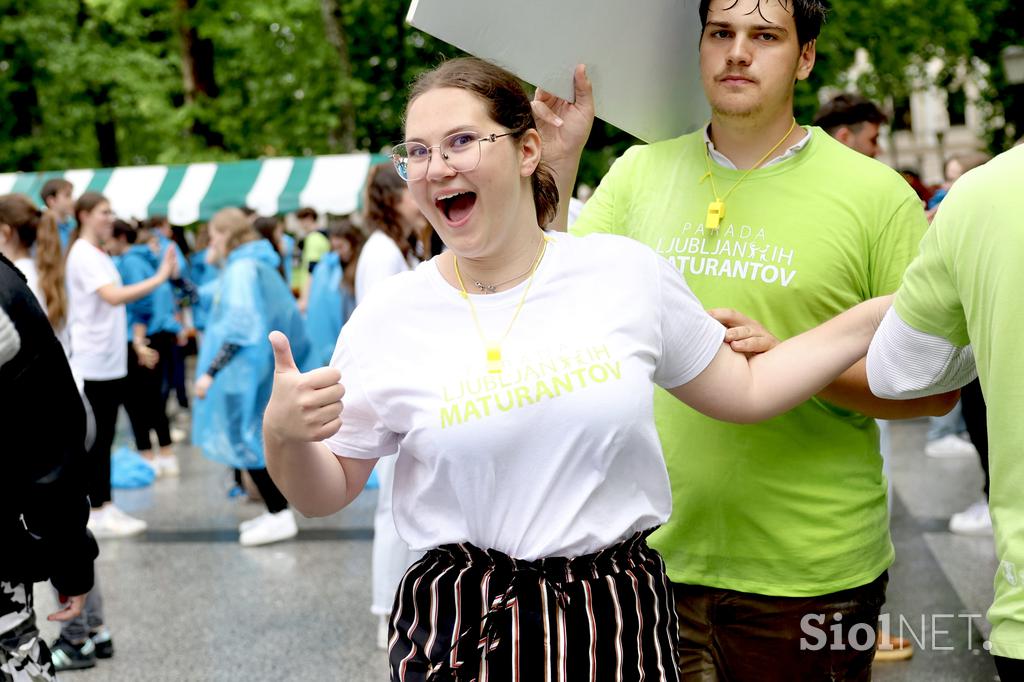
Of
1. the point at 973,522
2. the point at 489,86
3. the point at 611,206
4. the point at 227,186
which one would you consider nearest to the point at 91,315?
the point at 973,522

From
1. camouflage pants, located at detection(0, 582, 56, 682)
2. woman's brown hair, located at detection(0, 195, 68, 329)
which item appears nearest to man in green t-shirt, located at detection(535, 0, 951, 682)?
camouflage pants, located at detection(0, 582, 56, 682)

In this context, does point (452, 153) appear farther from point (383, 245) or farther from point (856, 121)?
point (856, 121)

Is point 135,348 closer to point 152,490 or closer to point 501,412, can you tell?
point 152,490

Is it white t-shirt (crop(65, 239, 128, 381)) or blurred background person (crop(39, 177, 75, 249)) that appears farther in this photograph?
blurred background person (crop(39, 177, 75, 249))

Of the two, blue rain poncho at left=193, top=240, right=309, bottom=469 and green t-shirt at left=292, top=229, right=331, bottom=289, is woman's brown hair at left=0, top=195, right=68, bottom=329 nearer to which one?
blue rain poncho at left=193, top=240, right=309, bottom=469

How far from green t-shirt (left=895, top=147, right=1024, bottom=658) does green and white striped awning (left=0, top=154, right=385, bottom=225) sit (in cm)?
1440

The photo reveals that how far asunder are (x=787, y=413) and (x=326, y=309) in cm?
597

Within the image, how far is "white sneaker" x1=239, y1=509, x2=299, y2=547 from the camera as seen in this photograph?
24.7ft

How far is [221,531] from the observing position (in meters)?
8.00

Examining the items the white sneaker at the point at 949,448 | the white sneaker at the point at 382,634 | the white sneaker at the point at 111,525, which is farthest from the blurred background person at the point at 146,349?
the white sneaker at the point at 949,448

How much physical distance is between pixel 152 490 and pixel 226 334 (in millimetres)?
2329

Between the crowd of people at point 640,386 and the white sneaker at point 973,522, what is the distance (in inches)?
173

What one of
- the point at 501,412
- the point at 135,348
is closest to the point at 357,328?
the point at 501,412

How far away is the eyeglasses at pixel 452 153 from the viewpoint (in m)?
2.17
